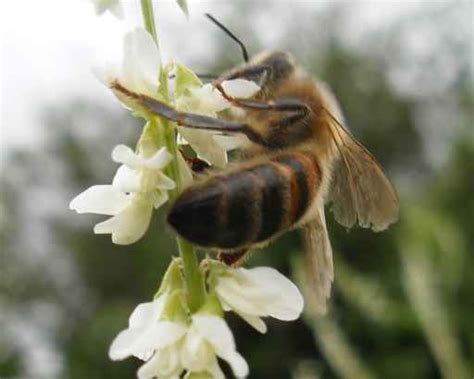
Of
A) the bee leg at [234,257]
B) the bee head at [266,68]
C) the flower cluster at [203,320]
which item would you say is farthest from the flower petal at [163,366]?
the bee head at [266,68]

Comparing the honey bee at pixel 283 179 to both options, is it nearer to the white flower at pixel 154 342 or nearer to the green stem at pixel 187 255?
the green stem at pixel 187 255

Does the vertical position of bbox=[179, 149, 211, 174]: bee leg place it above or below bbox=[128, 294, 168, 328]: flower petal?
above

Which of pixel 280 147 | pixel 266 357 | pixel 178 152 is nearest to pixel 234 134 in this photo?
pixel 178 152

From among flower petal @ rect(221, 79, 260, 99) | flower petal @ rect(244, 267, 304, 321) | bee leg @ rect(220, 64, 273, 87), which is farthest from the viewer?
bee leg @ rect(220, 64, 273, 87)

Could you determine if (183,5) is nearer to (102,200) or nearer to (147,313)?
(102,200)

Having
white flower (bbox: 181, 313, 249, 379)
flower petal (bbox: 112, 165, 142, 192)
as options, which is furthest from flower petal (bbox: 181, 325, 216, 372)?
flower petal (bbox: 112, 165, 142, 192)

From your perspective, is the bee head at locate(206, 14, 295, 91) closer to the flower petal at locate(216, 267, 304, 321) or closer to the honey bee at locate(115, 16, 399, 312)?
the honey bee at locate(115, 16, 399, 312)
